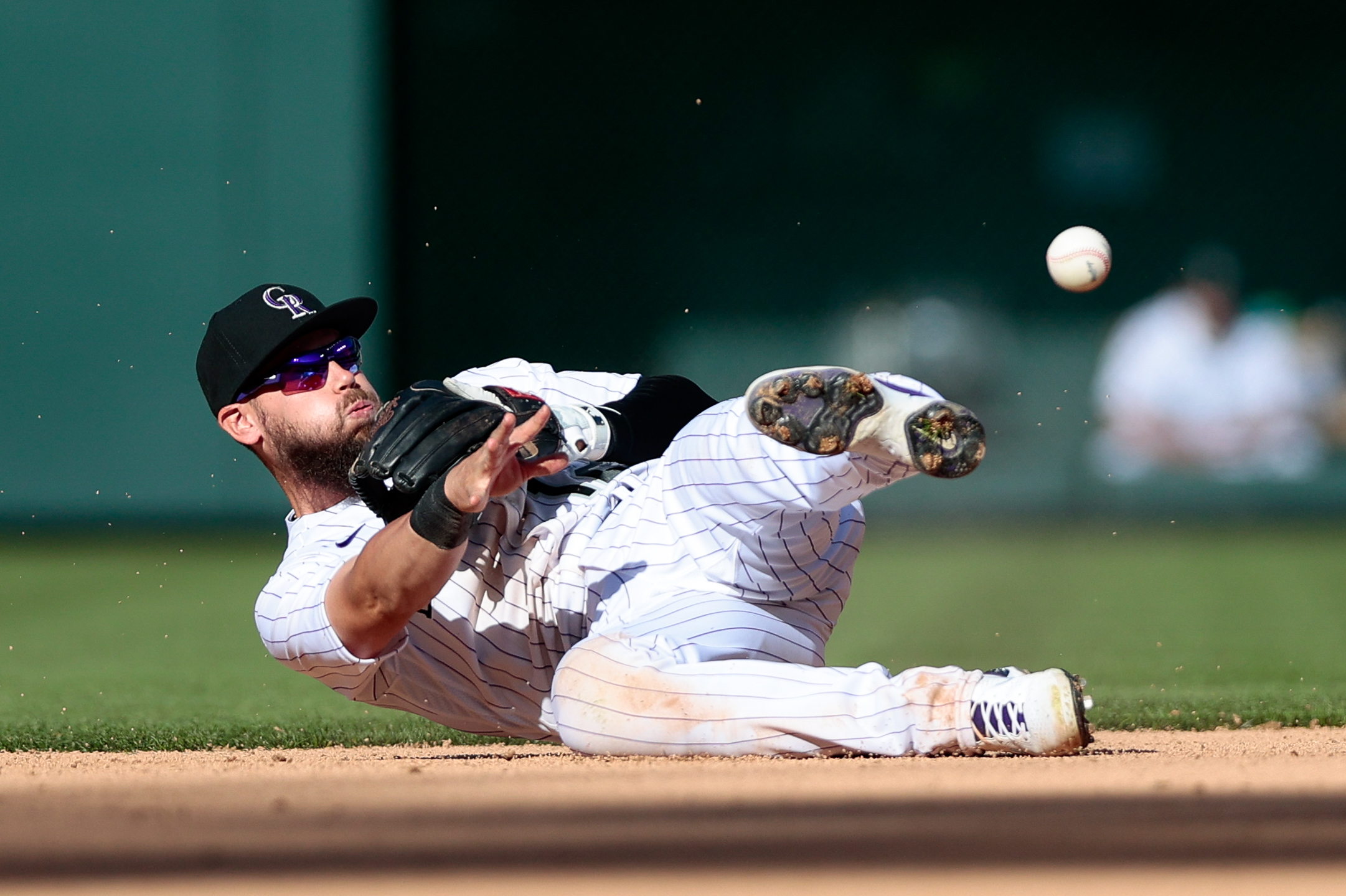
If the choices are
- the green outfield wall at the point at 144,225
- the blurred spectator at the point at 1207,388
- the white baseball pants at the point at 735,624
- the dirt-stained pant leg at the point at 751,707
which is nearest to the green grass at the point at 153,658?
the green outfield wall at the point at 144,225

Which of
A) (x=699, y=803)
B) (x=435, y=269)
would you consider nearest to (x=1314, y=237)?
(x=435, y=269)

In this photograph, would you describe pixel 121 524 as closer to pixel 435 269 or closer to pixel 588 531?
pixel 435 269

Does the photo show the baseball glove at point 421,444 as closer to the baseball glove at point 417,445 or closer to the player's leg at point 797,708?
the baseball glove at point 417,445

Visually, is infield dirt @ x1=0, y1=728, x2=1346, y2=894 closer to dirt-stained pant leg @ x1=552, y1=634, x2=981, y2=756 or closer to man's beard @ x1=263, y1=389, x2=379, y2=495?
dirt-stained pant leg @ x1=552, y1=634, x2=981, y2=756

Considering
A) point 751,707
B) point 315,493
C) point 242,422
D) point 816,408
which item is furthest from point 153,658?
point 816,408

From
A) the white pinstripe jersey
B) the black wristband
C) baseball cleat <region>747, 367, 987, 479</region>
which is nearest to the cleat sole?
baseball cleat <region>747, 367, 987, 479</region>

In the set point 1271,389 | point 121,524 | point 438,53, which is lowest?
point 121,524
